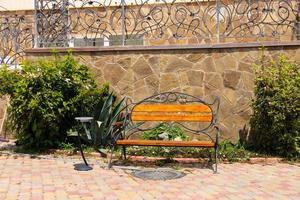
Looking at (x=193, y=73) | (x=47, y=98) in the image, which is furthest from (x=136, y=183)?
(x=193, y=73)

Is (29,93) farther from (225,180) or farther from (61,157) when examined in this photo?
(225,180)

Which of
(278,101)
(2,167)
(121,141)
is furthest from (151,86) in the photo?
(2,167)

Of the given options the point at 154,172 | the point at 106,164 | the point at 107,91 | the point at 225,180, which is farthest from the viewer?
the point at 107,91

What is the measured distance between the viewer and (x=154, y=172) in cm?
625

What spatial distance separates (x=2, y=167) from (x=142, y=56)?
10.4 feet

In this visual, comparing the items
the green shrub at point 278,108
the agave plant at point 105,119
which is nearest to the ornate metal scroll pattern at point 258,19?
the green shrub at point 278,108

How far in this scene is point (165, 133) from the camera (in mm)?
7555

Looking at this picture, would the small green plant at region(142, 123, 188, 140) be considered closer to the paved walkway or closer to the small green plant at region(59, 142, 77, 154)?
the paved walkway

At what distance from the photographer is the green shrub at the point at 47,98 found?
723 centimetres

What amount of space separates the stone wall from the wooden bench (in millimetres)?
205

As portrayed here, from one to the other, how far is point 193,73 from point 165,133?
4.05 ft

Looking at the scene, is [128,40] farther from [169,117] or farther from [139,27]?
[169,117]

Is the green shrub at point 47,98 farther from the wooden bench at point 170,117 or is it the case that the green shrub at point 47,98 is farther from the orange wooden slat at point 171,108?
the orange wooden slat at point 171,108

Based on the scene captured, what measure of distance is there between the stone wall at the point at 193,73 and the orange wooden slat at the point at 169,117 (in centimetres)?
103
